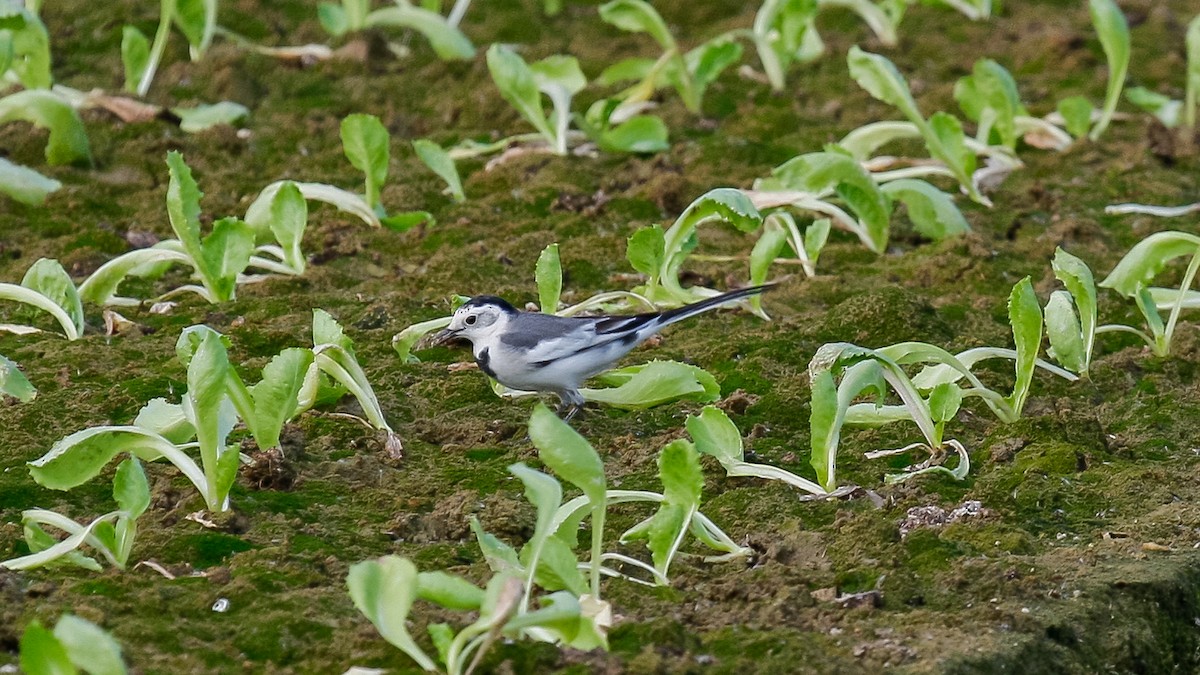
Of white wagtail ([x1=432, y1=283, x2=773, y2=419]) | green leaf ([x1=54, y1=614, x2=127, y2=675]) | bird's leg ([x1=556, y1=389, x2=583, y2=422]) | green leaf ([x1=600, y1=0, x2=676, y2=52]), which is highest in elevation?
green leaf ([x1=54, y1=614, x2=127, y2=675])

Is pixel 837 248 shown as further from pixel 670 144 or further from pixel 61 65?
pixel 61 65

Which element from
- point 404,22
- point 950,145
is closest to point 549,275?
point 950,145

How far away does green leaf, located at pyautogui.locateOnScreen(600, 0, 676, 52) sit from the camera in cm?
717

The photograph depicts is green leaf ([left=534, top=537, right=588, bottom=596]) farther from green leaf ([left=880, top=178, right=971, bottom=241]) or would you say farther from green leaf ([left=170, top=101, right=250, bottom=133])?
green leaf ([left=170, top=101, right=250, bottom=133])

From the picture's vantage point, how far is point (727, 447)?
4.20 metres

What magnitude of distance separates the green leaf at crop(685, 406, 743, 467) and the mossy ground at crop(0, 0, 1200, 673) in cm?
11

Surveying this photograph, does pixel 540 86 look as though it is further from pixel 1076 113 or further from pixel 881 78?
pixel 1076 113

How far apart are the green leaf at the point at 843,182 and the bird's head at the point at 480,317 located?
1.25 m

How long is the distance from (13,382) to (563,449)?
1829mm

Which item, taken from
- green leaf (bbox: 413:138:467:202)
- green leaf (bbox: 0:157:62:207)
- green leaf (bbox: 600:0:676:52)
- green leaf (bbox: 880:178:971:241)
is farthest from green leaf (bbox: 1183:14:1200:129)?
green leaf (bbox: 0:157:62:207)

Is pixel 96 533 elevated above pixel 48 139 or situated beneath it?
elevated above

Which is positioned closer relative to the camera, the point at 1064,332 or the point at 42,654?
the point at 42,654

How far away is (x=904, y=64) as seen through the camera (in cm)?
831

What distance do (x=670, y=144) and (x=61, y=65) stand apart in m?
3.08
